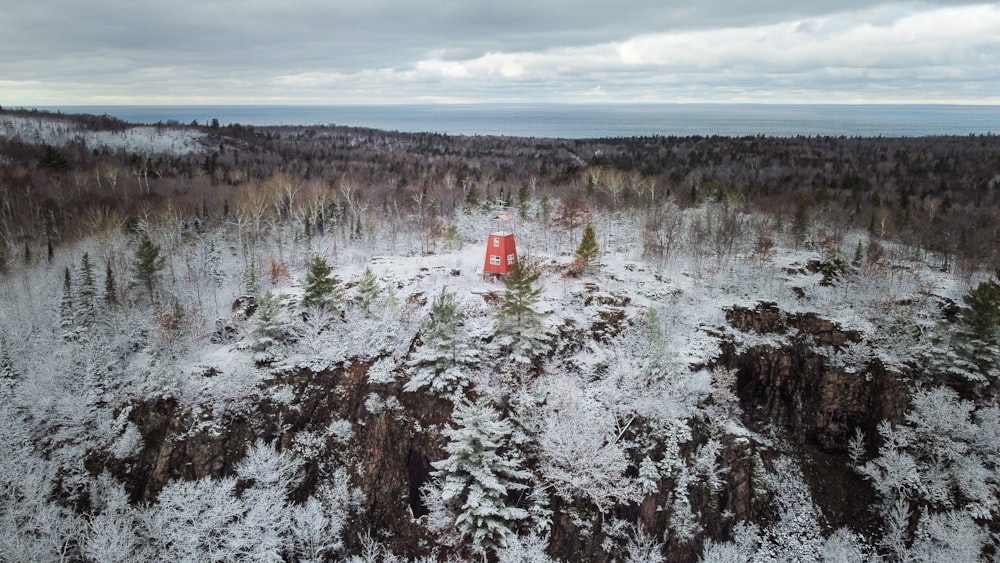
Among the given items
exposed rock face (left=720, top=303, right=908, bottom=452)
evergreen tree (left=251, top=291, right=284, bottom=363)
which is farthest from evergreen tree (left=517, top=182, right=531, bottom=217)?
evergreen tree (left=251, top=291, right=284, bottom=363)

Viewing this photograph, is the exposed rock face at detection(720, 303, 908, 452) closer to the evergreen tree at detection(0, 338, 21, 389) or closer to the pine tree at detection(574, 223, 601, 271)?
the pine tree at detection(574, 223, 601, 271)

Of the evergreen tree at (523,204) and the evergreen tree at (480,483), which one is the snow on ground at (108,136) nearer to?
the evergreen tree at (523,204)

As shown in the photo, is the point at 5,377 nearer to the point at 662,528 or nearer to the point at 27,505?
the point at 27,505

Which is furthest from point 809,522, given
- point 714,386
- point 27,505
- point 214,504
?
point 27,505

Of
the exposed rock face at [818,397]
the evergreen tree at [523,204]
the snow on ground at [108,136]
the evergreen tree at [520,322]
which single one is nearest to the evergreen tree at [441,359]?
the evergreen tree at [520,322]

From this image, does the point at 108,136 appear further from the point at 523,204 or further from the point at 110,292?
the point at 523,204
